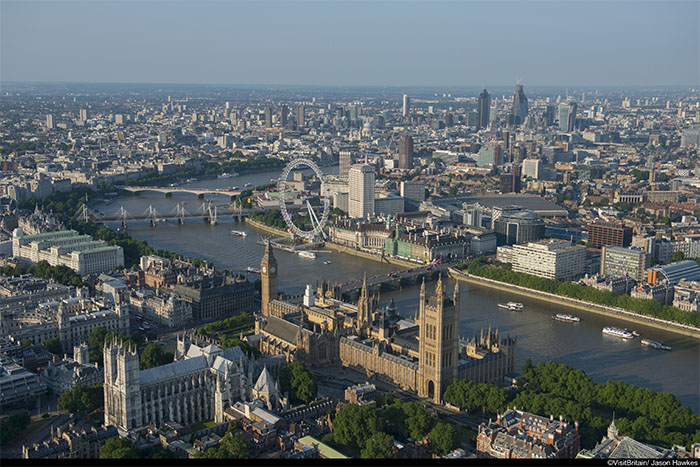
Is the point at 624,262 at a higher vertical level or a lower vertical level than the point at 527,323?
higher

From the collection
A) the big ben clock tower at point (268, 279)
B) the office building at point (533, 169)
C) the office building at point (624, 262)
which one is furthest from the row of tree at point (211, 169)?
the office building at point (624, 262)

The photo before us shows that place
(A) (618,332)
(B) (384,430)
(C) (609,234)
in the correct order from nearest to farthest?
(B) (384,430), (A) (618,332), (C) (609,234)

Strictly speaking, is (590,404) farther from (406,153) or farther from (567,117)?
(567,117)

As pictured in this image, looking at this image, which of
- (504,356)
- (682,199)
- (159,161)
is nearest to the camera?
(504,356)

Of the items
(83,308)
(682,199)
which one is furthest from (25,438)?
(682,199)

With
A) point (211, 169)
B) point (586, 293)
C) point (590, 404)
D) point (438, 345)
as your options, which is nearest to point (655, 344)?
point (586, 293)

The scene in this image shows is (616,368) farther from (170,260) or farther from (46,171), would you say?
(46,171)
